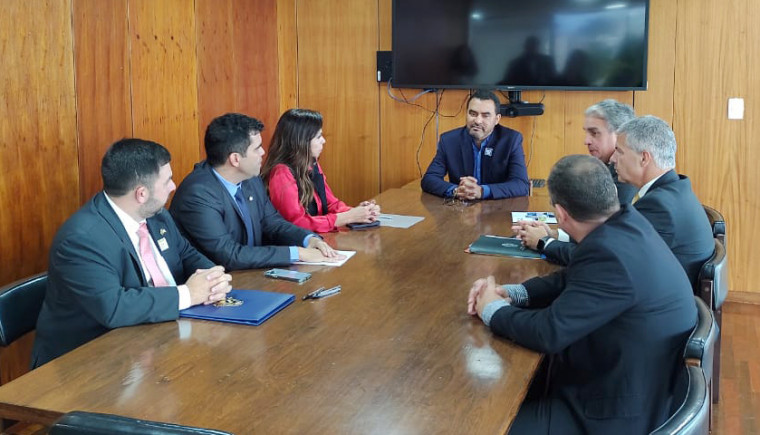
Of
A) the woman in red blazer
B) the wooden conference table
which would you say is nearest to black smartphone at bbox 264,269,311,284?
the wooden conference table

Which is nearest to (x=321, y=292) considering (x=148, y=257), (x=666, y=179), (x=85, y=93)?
(x=148, y=257)

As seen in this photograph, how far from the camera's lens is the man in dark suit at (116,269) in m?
2.31

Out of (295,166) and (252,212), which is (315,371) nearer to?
(252,212)

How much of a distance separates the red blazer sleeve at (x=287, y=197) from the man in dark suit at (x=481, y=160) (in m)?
0.99

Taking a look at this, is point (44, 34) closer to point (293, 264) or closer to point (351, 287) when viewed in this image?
point (293, 264)

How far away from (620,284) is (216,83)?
12.2 ft

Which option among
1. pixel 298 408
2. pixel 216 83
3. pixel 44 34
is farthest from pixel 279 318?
pixel 216 83

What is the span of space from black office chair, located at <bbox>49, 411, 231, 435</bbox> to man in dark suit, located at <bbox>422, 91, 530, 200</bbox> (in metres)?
3.21

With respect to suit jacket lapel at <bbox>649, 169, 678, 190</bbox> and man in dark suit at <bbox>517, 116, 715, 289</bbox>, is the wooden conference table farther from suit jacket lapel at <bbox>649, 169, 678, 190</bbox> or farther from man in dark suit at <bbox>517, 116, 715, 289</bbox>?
suit jacket lapel at <bbox>649, 169, 678, 190</bbox>

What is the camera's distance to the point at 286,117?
396 cm

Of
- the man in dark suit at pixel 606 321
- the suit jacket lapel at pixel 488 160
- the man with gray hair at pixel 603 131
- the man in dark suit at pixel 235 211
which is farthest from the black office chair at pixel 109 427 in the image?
the suit jacket lapel at pixel 488 160

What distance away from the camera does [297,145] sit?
12.9 ft

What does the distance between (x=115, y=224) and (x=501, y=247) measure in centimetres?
156

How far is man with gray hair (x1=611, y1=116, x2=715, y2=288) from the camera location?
2.86m
